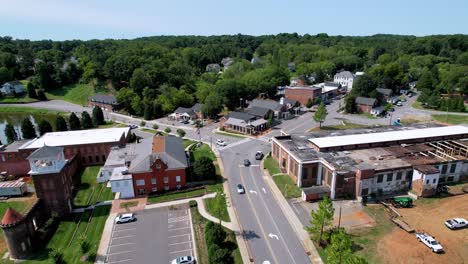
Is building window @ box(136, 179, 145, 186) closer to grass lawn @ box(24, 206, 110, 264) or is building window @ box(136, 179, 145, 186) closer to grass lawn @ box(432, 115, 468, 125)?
grass lawn @ box(24, 206, 110, 264)

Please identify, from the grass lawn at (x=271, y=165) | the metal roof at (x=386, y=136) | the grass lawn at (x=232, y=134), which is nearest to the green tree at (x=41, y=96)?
the grass lawn at (x=232, y=134)

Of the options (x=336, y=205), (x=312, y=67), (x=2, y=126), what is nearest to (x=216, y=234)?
(x=336, y=205)

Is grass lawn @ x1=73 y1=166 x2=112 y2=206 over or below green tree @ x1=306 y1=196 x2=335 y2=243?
below

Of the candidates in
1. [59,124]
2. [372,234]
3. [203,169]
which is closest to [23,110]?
[59,124]

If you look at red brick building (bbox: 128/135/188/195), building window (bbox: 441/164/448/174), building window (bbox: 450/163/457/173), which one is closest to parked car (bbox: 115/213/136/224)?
red brick building (bbox: 128/135/188/195)

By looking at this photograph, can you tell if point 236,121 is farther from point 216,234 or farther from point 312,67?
point 312,67

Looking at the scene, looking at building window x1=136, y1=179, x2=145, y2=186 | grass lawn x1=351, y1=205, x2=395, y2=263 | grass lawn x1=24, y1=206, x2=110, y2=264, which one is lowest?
grass lawn x1=24, y1=206, x2=110, y2=264
